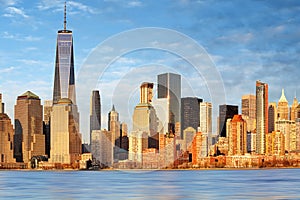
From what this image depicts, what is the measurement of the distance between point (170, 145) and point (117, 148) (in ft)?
69.5

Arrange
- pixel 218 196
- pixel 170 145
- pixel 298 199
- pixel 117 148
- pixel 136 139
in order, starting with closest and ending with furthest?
pixel 298 199 → pixel 218 196 → pixel 136 139 → pixel 170 145 → pixel 117 148

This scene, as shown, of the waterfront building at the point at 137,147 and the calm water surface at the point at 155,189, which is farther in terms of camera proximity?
the waterfront building at the point at 137,147

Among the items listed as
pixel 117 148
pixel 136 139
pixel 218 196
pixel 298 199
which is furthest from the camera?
pixel 117 148

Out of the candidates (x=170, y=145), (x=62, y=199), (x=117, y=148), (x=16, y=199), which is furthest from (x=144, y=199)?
(x=117, y=148)

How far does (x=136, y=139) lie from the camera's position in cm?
17050

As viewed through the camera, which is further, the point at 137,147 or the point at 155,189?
the point at 137,147

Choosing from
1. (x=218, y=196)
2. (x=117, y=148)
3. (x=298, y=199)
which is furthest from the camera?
(x=117, y=148)

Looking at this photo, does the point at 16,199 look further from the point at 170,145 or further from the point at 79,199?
the point at 170,145

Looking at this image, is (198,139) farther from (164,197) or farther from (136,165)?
(164,197)

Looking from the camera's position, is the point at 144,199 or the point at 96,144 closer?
the point at 144,199

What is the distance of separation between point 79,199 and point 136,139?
117 metres

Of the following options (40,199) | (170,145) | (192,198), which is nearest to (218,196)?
(192,198)

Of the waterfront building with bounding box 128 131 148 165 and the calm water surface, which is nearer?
the calm water surface

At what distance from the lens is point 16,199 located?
2148 inches
